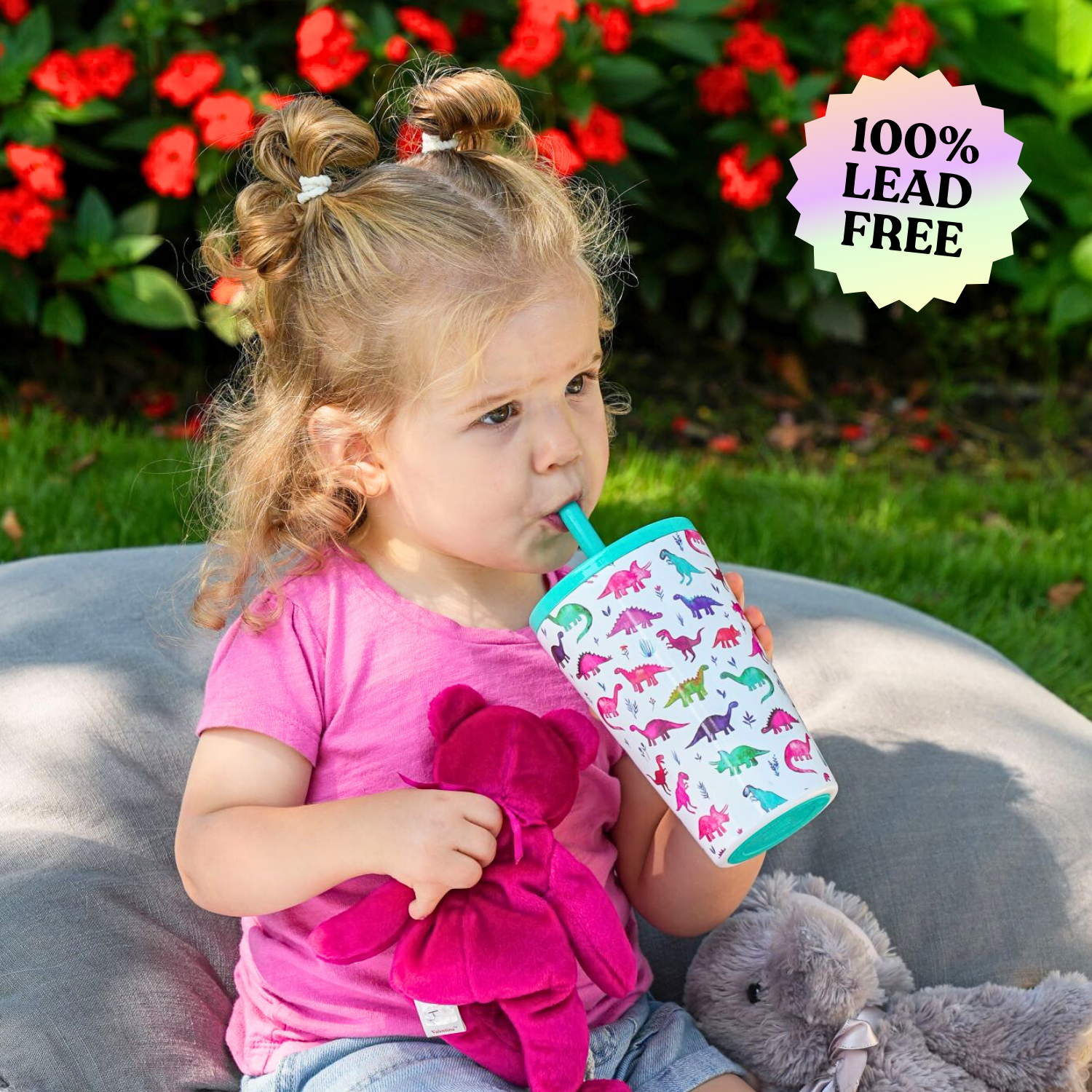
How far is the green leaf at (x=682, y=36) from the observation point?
134 inches

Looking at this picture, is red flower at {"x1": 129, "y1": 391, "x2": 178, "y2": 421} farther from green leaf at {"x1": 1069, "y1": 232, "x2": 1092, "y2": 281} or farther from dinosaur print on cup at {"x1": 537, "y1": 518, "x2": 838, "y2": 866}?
dinosaur print on cup at {"x1": 537, "y1": 518, "x2": 838, "y2": 866}

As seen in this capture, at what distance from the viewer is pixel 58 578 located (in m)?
2.08

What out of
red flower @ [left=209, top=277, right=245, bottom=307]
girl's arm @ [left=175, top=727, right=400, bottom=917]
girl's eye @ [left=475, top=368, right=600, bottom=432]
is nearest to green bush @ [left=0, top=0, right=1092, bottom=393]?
red flower @ [left=209, top=277, right=245, bottom=307]

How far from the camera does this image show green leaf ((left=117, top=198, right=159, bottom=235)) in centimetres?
344

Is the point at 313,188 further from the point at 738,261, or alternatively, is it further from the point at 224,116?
the point at 738,261

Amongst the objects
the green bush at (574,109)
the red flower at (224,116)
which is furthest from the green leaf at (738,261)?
the red flower at (224,116)

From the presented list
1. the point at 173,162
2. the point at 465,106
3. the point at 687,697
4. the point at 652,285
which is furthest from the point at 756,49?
the point at 687,697

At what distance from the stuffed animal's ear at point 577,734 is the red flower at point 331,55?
84.8 inches

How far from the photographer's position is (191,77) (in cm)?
319

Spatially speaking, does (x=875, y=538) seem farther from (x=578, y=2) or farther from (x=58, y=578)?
(x=58, y=578)

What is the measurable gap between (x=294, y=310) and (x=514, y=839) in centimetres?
62

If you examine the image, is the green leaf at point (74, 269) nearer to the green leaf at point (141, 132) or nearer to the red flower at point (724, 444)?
the green leaf at point (141, 132)

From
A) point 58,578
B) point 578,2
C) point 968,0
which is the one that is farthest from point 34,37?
point 968,0

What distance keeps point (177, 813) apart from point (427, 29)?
2105 mm
